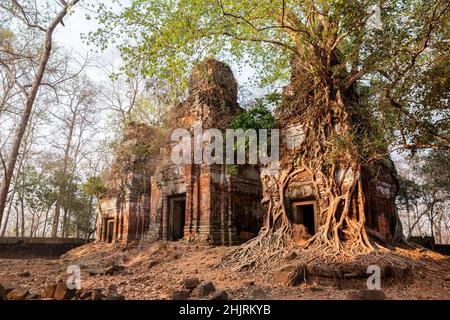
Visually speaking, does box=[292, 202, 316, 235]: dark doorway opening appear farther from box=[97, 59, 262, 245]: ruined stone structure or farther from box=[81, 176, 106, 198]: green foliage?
box=[81, 176, 106, 198]: green foliage

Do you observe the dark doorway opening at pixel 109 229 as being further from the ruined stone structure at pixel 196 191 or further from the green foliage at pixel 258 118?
the green foliage at pixel 258 118

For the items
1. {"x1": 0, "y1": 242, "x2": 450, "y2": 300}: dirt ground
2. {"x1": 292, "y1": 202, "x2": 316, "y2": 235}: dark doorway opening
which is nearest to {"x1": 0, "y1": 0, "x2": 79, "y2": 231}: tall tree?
{"x1": 0, "y1": 242, "x2": 450, "y2": 300}: dirt ground

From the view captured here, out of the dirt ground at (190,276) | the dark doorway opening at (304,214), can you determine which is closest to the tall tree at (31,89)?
the dirt ground at (190,276)

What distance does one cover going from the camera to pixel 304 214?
10.6 metres

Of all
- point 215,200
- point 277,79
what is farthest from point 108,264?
point 277,79

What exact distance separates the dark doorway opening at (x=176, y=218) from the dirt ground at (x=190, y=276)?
5.07ft

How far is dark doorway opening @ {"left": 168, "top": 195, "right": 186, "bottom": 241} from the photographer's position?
13672 millimetres

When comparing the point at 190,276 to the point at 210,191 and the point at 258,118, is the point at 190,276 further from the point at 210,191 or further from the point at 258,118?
the point at 258,118

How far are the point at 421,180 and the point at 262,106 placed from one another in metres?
13.1

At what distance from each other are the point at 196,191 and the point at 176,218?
229 cm

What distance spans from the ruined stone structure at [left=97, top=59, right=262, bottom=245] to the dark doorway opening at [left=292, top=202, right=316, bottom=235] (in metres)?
2.43

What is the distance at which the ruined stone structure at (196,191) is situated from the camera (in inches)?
469

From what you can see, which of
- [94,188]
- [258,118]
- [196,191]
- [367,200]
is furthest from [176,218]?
[367,200]

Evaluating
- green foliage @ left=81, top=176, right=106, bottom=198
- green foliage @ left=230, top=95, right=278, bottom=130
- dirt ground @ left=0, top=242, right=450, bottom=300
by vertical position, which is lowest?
dirt ground @ left=0, top=242, right=450, bottom=300
